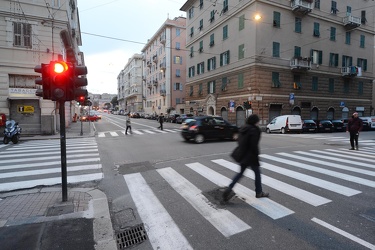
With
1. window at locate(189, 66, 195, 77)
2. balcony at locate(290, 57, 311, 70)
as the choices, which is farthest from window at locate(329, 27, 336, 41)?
window at locate(189, 66, 195, 77)

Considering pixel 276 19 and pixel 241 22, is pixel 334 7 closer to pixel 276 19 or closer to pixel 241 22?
pixel 276 19

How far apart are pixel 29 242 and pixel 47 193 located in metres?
2.09

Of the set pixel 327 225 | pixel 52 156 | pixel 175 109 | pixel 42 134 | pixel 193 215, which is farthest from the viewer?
pixel 175 109

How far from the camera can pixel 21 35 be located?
16625 millimetres

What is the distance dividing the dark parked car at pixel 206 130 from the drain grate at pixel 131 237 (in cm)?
949

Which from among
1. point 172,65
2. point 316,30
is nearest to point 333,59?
point 316,30

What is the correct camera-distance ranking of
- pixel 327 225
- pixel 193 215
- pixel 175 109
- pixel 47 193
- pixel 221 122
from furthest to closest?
pixel 175 109
pixel 221 122
pixel 47 193
pixel 193 215
pixel 327 225

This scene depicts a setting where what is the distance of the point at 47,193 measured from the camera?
192 inches

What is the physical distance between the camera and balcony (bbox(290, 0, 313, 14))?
26078 mm

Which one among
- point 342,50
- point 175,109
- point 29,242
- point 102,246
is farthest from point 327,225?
point 175,109

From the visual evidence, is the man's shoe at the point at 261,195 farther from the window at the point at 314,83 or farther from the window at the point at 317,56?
the window at the point at 317,56

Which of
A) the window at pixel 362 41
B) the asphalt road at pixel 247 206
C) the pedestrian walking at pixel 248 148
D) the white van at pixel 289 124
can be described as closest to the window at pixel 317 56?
the window at pixel 362 41

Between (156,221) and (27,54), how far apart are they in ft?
61.3

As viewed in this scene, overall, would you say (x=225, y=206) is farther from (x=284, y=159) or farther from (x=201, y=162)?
(x=284, y=159)
